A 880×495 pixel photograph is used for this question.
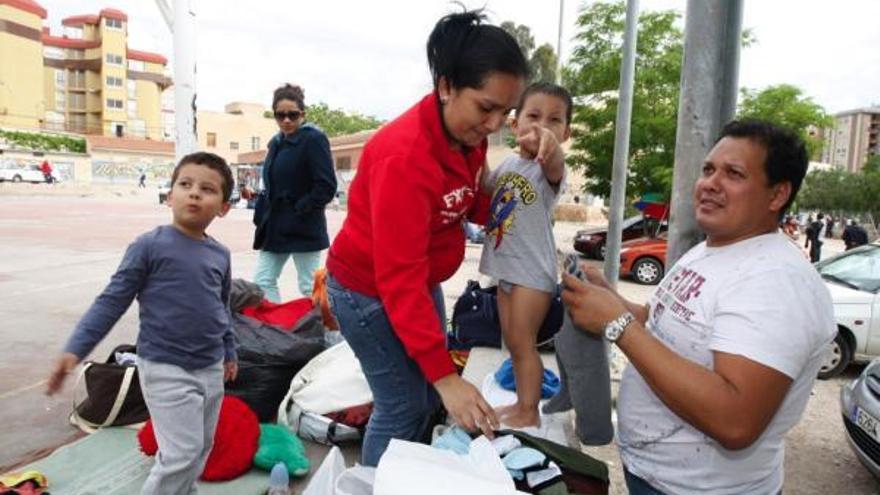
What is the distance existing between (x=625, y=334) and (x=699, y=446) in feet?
1.19

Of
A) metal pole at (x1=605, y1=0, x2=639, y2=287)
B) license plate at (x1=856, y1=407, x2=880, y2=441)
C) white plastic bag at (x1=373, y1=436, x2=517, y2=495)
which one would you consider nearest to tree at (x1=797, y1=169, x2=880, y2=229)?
metal pole at (x1=605, y1=0, x2=639, y2=287)

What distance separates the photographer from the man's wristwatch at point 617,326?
1586mm

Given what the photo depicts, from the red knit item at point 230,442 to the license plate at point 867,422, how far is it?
12.3ft

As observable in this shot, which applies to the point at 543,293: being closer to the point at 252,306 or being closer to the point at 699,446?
the point at 699,446

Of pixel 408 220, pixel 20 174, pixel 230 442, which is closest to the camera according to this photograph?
pixel 408 220

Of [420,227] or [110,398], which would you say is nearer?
[420,227]

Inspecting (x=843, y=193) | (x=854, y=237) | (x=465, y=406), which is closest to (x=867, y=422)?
(x=465, y=406)

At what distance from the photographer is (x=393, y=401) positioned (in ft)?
6.63

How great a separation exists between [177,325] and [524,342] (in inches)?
55.3

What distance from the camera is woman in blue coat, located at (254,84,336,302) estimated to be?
484 centimetres

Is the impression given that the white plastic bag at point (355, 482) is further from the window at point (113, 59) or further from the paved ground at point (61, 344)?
the window at point (113, 59)

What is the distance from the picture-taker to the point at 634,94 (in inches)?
555

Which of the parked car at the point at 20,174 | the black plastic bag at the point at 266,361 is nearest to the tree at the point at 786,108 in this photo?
the black plastic bag at the point at 266,361

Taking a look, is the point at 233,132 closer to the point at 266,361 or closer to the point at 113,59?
the point at 113,59
